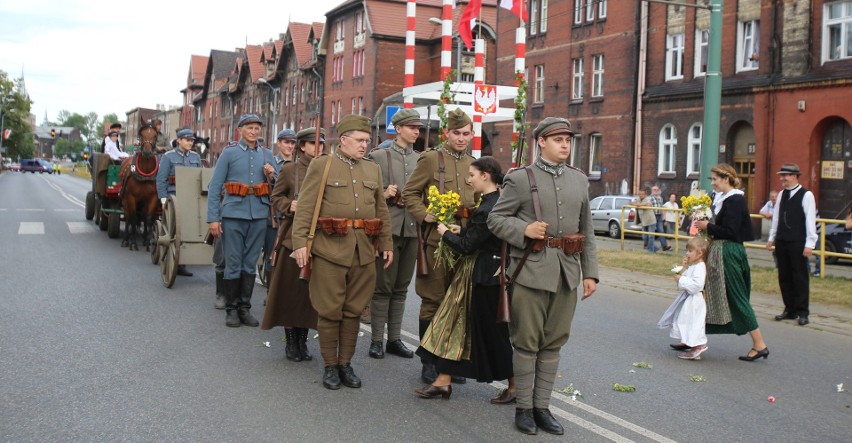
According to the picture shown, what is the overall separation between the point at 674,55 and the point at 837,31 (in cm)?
739

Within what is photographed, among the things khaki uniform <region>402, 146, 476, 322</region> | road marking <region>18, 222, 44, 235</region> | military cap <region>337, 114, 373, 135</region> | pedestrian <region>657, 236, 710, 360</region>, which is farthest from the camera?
road marking <region>18, 222, 44, 235</region>

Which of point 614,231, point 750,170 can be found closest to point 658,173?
point 750,170

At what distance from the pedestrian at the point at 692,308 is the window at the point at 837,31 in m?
21.3

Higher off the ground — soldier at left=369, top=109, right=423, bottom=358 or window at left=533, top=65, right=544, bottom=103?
window at left=533, top=65, right=544, bottom=103

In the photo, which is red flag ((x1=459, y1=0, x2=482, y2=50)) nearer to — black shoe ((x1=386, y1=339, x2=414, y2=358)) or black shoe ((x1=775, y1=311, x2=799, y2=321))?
black shoe ((x1=775, y1=311, x2=799, y2=321))

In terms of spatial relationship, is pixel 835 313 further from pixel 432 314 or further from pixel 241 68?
pixel 241 68

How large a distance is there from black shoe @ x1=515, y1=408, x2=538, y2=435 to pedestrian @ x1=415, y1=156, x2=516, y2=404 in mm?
527

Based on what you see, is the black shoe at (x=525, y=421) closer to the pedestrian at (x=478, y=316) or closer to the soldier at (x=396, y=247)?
the pedestrian at (x=478, y=316)

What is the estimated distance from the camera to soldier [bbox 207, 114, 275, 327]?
904 cm

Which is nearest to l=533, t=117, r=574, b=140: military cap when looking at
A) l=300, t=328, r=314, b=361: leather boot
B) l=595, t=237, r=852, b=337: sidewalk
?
l=300, t=328, r=314, b=361: leather boot

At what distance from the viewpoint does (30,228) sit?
67.7 feet

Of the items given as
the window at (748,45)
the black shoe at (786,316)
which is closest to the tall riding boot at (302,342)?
the black shoe at (786,316)

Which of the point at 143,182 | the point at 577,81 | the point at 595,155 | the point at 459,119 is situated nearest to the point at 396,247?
the point at 459,119

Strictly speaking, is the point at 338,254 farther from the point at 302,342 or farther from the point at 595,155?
the point at 595,155
